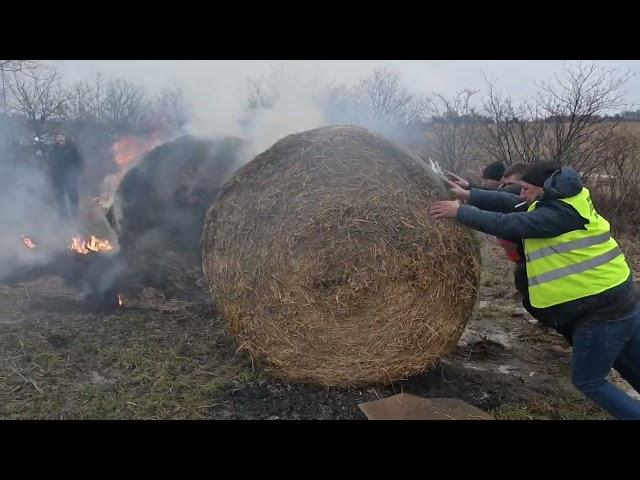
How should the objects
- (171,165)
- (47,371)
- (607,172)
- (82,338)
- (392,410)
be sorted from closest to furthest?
(392,410), (47,371), (82,338), (171,165), (607,172)

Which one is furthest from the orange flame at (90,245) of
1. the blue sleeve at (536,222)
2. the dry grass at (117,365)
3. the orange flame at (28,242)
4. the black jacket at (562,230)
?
the black jacket at (562,230)

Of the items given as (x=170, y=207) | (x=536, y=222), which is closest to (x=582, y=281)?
(x=536, y=222)

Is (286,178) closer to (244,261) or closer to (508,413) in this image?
(244,261)

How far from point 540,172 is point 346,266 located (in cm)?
155

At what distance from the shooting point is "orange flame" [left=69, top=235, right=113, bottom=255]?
285 inches

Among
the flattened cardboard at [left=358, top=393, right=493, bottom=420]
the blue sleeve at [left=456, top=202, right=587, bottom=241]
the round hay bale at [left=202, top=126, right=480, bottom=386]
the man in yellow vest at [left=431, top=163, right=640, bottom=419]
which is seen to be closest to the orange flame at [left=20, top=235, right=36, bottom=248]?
the round hay bale at [left=202, top=126, right=480, bottom=386]

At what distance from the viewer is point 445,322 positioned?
13.2ft

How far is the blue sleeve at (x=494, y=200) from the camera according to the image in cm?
394

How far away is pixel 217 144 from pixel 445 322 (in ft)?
13.6

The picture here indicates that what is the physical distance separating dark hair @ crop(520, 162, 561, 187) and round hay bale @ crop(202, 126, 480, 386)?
0.71m

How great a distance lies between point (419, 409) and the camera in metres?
3.64

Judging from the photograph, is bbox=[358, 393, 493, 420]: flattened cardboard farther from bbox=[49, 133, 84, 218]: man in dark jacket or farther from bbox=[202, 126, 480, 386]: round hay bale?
bbox=[49, 133, 84, 218]: man in dark jacket

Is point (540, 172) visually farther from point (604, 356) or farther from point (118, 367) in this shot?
point (118, 367)

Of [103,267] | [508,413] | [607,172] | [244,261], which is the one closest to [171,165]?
[103,267]
